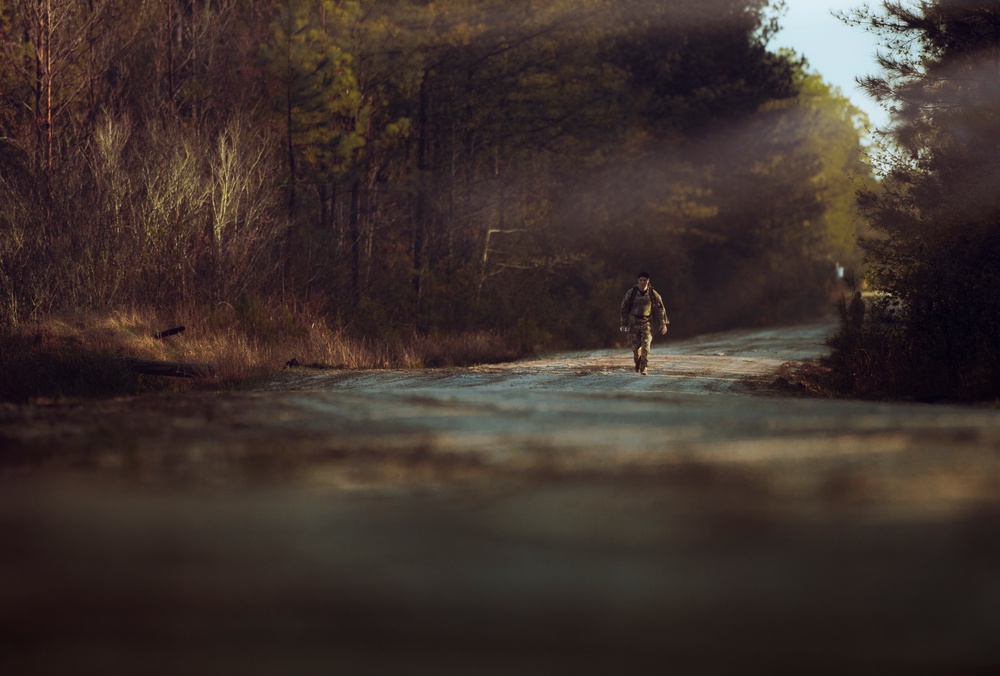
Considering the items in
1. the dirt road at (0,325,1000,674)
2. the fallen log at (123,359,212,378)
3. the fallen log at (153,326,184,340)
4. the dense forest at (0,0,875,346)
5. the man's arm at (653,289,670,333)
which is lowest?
the dirt road at (0,325,1000,674)

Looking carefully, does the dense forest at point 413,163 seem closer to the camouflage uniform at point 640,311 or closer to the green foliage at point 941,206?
the green foliage at point 941,206

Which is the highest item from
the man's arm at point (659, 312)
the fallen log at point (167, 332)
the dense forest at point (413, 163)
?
the dense forest at point (413, 163)

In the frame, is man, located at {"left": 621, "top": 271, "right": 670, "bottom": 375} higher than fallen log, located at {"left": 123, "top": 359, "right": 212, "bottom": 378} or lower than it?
higher

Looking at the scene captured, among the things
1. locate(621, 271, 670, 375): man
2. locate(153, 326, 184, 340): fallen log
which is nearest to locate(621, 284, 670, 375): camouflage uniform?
locate(621, 271, 670, 375): man

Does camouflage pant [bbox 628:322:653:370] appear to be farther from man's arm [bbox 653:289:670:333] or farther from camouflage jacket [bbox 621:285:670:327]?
man's arm [bbox 653:289:670:333]

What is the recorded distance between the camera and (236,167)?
29.1 m

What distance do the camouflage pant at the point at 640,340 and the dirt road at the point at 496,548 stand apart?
35.1 feet

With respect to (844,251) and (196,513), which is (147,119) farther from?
(844,251)

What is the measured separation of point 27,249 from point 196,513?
735 inches

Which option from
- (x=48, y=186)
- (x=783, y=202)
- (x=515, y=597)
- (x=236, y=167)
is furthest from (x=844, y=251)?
(x=515, y=597)

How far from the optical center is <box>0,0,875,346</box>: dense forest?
1048 inches

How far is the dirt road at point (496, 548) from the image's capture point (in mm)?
4477

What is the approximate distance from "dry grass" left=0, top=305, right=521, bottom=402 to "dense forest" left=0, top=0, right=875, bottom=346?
963 mm

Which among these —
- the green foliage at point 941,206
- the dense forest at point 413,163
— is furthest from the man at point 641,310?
the dense forest at point 413,163
